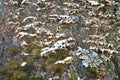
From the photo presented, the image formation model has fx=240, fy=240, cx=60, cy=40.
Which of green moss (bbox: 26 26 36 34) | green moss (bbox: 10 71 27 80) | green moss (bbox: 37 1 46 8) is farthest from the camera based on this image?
green moss (bbox: 37 1 46 8)

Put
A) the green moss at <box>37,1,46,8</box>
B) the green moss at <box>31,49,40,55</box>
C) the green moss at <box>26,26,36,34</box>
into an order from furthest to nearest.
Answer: the green moss at <box>37,1,46,8</box>, the green moss at <box>26,26,36,34</box>, the green moss at <box>31,49,40,55</box>

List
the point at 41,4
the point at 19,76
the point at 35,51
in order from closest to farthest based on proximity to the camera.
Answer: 1. the point at 19,76
2. the point at 35,51
3. the point at 41,4

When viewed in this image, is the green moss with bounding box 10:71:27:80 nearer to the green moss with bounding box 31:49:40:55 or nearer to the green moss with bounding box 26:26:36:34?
the green moss with bounding box 31:49:40:55

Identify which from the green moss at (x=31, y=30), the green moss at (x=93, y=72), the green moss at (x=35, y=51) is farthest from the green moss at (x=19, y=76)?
the green moss at (x=31, y=30)

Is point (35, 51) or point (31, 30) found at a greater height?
point (31, 30)

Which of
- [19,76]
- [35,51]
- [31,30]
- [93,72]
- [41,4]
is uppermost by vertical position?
[41,4]

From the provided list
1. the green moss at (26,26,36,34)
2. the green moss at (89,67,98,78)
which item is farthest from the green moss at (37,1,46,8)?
the green moss at (89,67,98,78)

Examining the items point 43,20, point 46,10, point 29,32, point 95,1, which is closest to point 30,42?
point 29,32

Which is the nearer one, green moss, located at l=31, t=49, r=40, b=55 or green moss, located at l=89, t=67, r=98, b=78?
green moss, located at l=89, t=67, r=98, b=78

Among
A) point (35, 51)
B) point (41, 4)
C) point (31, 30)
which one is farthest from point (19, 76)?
point (41, 4)

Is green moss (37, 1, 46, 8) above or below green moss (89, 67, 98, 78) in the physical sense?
above

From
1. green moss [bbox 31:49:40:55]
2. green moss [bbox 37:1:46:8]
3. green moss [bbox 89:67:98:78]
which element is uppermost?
green moss [bbox 37:1:46:8]

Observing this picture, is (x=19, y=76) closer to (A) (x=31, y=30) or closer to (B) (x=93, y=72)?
(B) (x=93, y=72)
